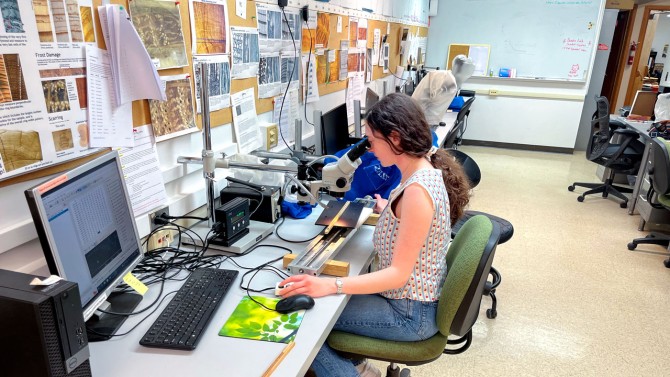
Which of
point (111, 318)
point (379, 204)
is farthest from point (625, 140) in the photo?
point (111, 318)

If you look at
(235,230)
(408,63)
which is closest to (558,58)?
(408,63)

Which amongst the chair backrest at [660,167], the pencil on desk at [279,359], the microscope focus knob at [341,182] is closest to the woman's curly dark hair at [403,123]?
the microscope focus knob at [341,182]

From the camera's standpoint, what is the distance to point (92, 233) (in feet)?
3.48

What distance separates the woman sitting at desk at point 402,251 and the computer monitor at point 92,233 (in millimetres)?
455

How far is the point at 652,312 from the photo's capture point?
257cm

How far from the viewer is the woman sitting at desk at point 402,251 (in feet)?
4.24

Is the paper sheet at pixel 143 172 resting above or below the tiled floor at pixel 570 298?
above

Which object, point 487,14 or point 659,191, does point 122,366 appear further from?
point 487,14

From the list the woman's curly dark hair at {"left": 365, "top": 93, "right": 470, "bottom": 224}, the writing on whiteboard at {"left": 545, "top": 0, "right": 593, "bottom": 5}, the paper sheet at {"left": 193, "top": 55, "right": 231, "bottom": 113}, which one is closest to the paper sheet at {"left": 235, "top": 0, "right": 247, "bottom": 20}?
the paper sheet at {"left": 193, "top": 55, "right": 231, "bottom": 113}

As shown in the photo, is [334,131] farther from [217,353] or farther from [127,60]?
[217,353]

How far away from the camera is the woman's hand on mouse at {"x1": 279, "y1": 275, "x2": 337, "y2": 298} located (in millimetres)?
1247

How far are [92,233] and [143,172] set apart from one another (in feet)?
1.51

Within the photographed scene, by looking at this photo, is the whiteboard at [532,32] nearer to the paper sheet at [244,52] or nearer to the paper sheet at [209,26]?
the paper sheet at [244,52]

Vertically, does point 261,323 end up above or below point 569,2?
below
